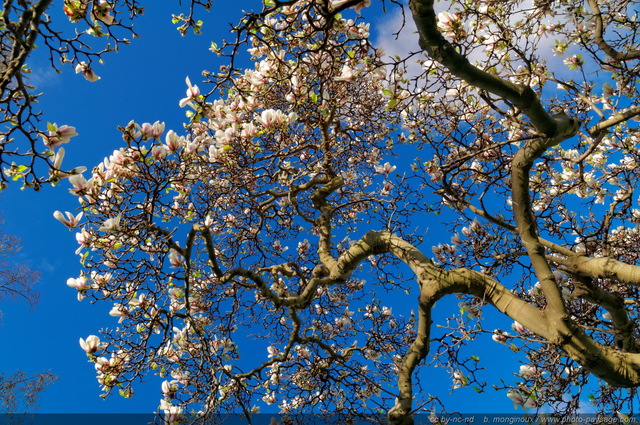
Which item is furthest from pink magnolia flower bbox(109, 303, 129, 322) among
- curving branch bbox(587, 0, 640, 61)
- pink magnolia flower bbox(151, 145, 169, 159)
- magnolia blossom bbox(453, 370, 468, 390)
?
curving branch bbox(587, 0, 640, 61)

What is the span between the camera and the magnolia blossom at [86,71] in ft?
9.39

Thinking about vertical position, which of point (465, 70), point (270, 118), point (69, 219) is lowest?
point (69, 219)

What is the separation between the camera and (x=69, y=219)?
111 inches

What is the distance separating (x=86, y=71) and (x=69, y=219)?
1.08 metres

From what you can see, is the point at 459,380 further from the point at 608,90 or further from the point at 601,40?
the point at 601,40

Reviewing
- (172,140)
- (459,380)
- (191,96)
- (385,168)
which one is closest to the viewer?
(191,96)

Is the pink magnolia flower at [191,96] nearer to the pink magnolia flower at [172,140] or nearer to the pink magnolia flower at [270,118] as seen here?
the pink magnolia flower at [172,140]

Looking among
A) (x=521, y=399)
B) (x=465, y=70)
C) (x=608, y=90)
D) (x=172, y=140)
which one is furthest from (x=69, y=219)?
(x=608, y=90)

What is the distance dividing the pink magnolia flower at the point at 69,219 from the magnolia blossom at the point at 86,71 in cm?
99

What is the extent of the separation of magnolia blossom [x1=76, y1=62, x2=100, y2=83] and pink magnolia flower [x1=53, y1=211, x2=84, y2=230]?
994 millimetres

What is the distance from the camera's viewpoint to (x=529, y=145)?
287 cm

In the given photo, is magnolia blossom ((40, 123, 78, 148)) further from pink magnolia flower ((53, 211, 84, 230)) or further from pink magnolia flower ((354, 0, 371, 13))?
pink magnolia flower ((354, 0, 371, 13))

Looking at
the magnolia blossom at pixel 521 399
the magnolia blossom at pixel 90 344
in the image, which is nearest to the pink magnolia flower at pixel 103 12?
the magnolia blossom at pixel 90 344

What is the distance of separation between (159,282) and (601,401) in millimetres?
4402
